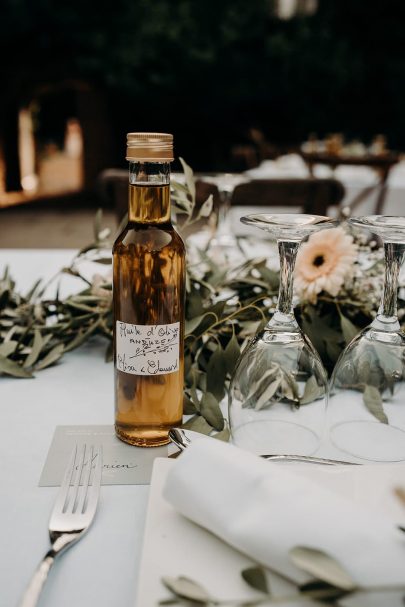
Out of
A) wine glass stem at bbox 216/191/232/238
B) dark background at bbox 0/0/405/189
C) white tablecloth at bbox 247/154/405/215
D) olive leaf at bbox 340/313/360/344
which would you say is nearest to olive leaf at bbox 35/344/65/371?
olive leaf at bbox 340/313/360/344

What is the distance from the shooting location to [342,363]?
2.12 feet

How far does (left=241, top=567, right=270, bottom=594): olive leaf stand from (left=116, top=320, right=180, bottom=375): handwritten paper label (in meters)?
0.26

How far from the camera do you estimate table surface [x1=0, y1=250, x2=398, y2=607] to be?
0.41m

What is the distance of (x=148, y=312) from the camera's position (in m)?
0.58

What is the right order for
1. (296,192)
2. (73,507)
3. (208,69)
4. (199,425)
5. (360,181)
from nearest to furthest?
(73,507) < (199,425) < (296,192) < (360,181) < (208,69)

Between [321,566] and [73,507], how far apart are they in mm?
238

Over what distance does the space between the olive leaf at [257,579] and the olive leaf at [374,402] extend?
0.33 metres

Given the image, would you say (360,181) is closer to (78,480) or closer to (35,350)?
(35,350)

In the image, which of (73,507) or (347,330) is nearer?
(73,507)

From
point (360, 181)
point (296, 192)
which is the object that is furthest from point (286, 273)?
point (360, 181)

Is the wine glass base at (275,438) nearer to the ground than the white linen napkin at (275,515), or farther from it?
nearer to the ground

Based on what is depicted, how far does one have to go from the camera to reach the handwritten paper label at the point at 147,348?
1.88 feet

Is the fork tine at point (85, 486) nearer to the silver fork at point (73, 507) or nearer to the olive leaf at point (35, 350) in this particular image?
the silver fork at point (73, 507)

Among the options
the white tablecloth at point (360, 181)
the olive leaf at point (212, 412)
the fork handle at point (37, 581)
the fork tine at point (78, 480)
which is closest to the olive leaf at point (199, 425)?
the olive leaf at point (212, 412)
